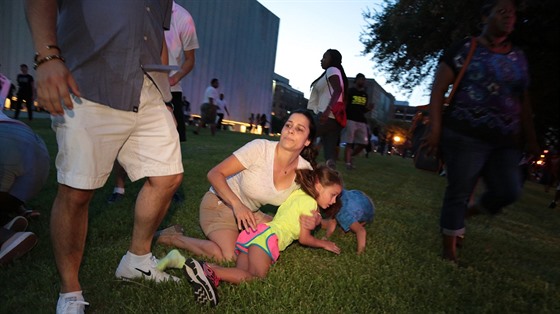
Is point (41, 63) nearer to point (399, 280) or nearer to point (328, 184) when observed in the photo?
point (328, 184)

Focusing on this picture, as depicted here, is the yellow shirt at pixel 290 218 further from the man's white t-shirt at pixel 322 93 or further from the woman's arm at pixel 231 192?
the man's white t-shirt at pixel 322 93

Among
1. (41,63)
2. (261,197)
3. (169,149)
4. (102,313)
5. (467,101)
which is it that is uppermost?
(467,101)

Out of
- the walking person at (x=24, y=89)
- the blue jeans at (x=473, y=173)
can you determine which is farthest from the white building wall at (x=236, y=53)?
the blue jeans at (x=473, y=173)

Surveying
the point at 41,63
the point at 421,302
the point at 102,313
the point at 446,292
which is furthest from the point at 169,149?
the point at 446,292

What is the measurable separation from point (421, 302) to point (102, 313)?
188cm

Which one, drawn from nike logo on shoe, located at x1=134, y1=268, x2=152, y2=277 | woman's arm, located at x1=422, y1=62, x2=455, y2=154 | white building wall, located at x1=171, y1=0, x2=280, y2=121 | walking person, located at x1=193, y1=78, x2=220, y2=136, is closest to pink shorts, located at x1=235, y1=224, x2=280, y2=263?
nike logo on shoe, located at x1=134, y1=268, x2=152, y2=277

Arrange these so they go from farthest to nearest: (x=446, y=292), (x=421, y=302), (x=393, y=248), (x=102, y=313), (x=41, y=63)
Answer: (x=393, y=248) < (x=446, y=292) < (x=421, y=302) < (x=102, y=313) < (x=41, y=63)

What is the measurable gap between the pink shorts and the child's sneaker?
1.96ft

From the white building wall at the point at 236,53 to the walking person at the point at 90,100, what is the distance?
33.9 meters

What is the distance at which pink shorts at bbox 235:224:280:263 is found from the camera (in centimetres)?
282

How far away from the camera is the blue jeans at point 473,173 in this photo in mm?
3193

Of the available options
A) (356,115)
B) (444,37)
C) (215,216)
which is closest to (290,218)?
(215,216)

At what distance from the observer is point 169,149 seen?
224 centimetres

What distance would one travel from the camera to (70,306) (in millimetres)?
1956
